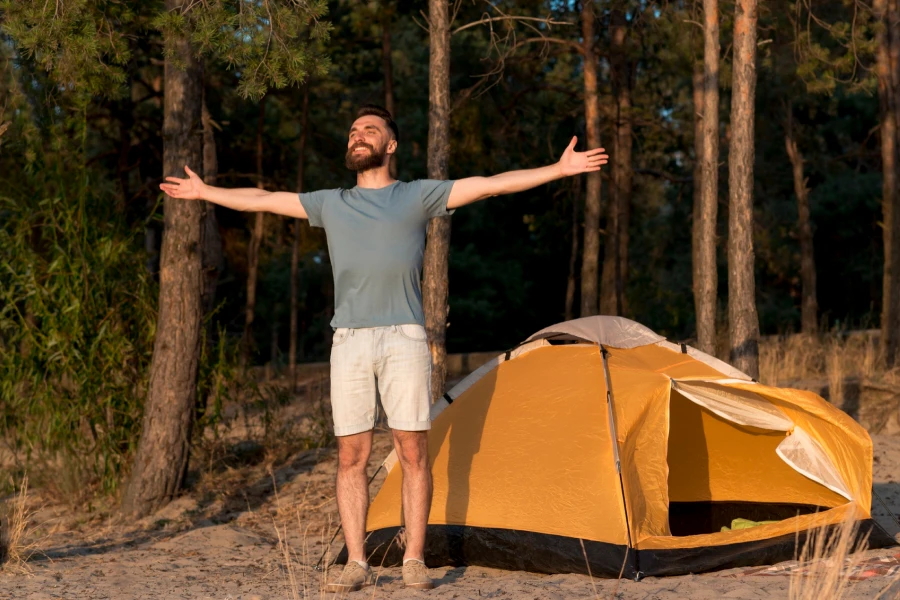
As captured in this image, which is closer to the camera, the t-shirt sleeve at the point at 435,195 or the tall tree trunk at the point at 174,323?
the t-shirt sleeve at the point at 435,195

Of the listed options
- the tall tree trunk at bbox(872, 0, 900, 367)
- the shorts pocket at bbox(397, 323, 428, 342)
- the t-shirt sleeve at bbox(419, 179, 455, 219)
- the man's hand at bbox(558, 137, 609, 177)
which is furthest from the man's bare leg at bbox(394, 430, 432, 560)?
the tall tree trunk at bbox(872, 0, 900, 367)

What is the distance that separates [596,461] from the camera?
242 inches

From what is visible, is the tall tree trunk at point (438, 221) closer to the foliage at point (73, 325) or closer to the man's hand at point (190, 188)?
the foliage at point (73, 325)

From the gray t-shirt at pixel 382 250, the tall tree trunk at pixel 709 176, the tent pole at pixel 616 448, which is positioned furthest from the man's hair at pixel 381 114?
the tall tree trunk at pixel 709 176

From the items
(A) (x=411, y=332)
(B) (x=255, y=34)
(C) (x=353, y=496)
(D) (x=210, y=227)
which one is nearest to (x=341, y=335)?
(A) (x=411, y=332)

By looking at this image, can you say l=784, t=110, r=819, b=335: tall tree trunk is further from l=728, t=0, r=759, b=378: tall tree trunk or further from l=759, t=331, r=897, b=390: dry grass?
l=728, t=0, r=759, b=378: tall tree trunk

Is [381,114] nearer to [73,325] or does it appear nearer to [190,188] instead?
[190,188]

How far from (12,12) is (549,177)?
3967 millimetres

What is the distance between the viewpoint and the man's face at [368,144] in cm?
532

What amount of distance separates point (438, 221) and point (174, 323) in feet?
7.19

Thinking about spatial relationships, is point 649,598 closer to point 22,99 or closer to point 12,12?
point 12,12

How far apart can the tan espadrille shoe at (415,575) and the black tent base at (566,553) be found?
847 millimetres

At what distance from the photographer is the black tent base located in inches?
229

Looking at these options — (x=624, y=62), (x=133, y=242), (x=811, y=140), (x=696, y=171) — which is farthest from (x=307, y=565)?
(x=811, y=140)
